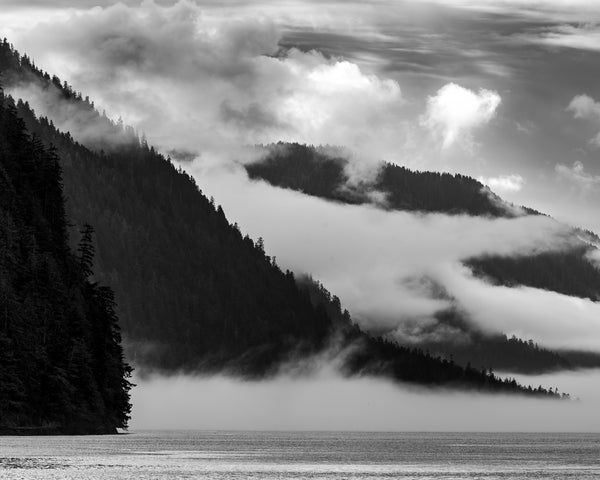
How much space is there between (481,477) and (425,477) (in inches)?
282

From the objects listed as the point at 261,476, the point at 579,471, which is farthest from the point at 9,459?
the point at 579,471

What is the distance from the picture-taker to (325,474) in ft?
593

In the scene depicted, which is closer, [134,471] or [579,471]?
[134,471]

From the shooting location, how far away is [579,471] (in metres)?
193

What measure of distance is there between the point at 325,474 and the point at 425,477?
1376 cm

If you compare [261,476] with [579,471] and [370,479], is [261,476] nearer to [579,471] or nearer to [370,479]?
[370,479]

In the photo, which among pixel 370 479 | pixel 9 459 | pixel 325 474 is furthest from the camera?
pixel 9 459

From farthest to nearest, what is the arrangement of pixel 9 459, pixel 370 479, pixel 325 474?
pixel 9 459 → pixel 325 474 → pixel 370 479

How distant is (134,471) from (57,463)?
17.1m

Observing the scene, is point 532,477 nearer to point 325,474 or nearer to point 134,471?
point 325,474

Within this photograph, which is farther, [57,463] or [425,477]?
[57,463]

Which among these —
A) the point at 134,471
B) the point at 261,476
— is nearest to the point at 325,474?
the point at 261,476

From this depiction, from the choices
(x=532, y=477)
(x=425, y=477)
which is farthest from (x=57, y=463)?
(x=532, y=477)

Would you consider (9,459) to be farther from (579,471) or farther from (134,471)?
(579,471)
